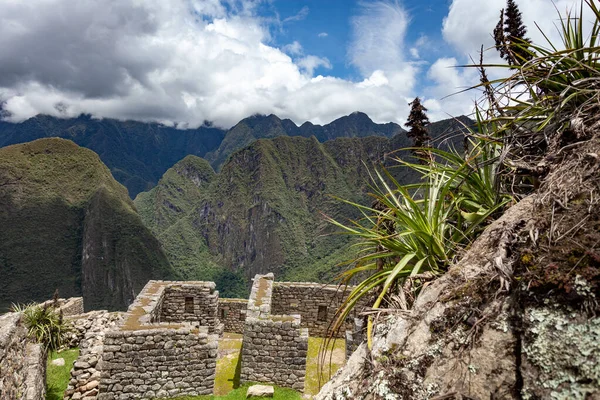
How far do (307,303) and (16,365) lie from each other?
8857mm

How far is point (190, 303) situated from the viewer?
11.4m

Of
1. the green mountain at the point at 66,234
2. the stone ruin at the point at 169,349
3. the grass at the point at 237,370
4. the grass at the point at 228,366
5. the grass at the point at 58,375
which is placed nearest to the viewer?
the stone ruin at the point at 169,349

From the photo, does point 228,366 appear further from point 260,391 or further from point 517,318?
point 517,318

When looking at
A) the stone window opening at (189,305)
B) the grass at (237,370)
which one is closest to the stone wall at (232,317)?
the grass at (237,370)

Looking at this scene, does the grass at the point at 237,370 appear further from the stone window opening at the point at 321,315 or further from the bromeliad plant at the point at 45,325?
the bromeliad plant at the point at 45,325

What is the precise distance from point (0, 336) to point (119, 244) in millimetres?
144808

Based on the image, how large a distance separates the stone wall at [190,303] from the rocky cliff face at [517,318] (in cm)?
1029

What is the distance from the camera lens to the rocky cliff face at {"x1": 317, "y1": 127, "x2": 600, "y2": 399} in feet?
4.06

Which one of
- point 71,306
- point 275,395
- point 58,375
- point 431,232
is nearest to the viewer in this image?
point 431,232

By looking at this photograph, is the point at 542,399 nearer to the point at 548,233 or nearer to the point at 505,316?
the point at 505,316

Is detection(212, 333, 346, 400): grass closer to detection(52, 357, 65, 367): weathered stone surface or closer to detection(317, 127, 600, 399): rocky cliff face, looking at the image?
detection(52, 357, 65, 367): weathered stone surface

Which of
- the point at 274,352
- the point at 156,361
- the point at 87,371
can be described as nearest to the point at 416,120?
the point at 274,352

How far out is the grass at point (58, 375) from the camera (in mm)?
7932

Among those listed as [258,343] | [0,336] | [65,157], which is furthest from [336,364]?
[65,157]
